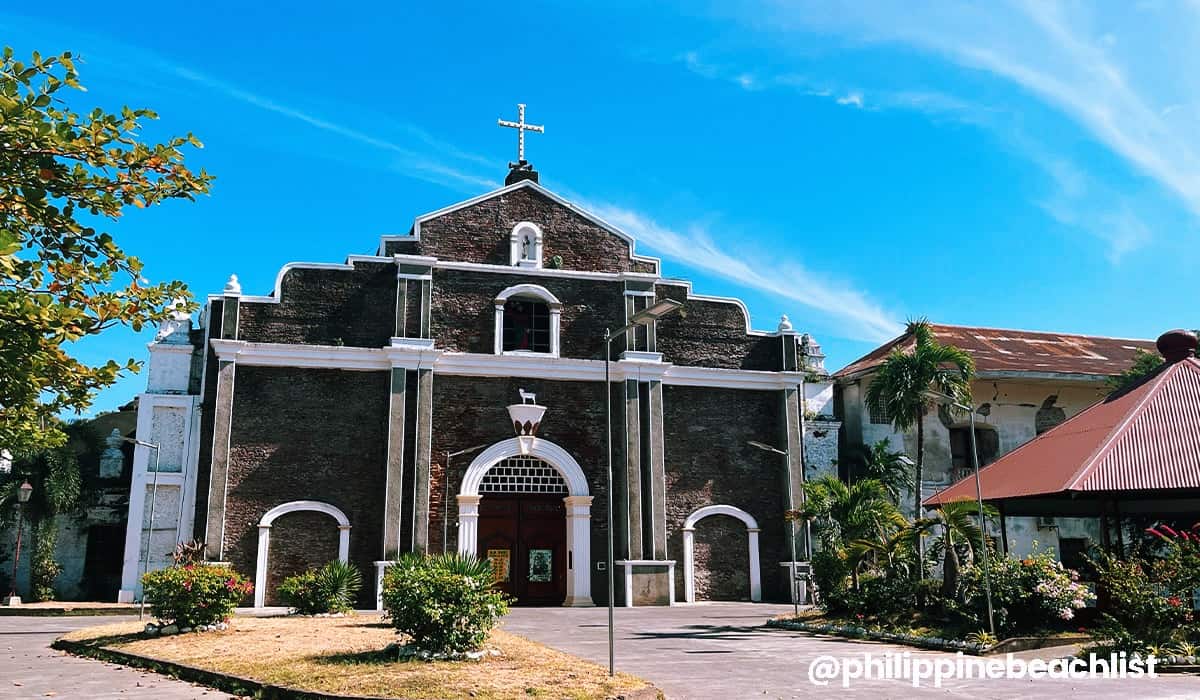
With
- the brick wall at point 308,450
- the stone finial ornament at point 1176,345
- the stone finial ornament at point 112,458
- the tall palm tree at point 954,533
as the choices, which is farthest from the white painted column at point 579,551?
the stone finial ornament at point 1176,345

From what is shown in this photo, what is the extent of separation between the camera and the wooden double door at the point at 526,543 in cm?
2492

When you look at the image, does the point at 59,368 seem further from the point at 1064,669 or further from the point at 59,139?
the point at 1064,669

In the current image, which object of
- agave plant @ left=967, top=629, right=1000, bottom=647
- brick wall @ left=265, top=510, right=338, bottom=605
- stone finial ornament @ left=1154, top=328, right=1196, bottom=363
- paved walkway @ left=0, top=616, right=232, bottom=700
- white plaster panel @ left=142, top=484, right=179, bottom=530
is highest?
stone finial ornament @ left=1154, top=328, right=1196, bottom=363

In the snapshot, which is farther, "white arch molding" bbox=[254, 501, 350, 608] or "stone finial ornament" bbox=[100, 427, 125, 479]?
"stone finial ornament" bbox=[100, 427, 125, 479]

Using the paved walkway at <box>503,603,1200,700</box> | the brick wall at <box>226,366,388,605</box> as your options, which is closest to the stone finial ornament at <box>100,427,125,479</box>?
the brick wall at <box>226,366,388,605</box>

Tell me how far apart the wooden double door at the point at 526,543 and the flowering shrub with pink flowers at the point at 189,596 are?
375 inches

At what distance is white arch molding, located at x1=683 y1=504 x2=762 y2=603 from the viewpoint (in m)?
25.7

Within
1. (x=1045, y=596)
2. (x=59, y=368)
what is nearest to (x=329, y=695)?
(x=59, y=368)

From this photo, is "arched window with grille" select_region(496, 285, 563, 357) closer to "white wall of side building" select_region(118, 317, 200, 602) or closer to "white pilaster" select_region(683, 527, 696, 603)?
"white pilaster" select_region(683, 527, 696, 603)

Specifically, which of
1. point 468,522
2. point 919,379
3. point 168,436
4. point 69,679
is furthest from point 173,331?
point 919,379

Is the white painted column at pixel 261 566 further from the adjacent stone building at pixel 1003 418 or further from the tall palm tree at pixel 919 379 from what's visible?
the adjacent stone building at pixel 1003 418

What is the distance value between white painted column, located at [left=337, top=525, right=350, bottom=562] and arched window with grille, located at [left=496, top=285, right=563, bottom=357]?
255 inches

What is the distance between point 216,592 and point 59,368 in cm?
892

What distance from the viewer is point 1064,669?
1236cm
